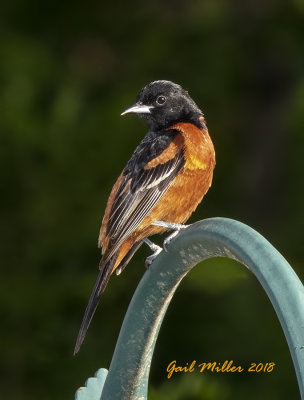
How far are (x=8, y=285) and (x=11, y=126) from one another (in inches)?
44.7

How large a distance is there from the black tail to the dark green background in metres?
1.82

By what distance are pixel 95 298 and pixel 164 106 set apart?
4.47 ft

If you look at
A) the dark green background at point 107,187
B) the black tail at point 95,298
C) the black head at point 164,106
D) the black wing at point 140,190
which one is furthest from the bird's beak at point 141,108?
the dark green background at point 107,187

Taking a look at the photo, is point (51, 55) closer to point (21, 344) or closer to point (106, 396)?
point (21, 344)

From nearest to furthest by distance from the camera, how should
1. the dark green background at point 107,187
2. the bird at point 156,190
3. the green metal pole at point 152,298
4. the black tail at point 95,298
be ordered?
the green metal pole at point 152,298
the black tail at point 95,298
the bird at point 156,190
the dark green background at point 107,187

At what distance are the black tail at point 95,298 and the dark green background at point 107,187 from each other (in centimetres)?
182

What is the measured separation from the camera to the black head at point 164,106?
5348 millimetres

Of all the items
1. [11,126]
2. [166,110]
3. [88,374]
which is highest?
[166,110]

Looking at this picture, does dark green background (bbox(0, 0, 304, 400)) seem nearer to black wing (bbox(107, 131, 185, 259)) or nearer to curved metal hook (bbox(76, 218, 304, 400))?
black wing (bbox(107, 131, 185, 259))

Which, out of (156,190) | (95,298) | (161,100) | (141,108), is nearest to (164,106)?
(161,100)

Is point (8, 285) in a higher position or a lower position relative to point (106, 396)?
lower

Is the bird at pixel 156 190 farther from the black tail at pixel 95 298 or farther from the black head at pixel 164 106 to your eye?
the black head at pixel 164 106

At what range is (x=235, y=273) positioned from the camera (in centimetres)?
671

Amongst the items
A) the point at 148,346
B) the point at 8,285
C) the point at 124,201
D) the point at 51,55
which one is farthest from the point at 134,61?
the point at 148,346
